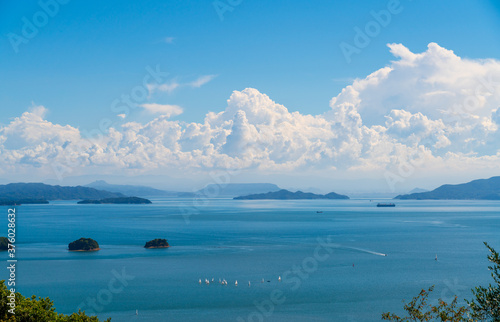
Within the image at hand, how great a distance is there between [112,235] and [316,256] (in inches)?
2252

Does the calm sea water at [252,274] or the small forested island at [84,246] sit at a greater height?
the small forested island at [84,246]

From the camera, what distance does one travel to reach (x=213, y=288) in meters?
54.4

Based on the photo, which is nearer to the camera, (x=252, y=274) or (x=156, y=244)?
(x=252, y=274)

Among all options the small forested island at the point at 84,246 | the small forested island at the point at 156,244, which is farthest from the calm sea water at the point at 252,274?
the small forested island at the point at 84,246

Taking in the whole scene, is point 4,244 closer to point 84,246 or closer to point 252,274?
point 84,246

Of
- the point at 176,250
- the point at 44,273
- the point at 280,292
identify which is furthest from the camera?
the point at 176,250

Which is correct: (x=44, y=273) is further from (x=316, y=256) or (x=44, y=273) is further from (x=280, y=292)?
(x=316, y=256)

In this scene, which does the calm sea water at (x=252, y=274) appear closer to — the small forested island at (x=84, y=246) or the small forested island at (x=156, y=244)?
the small forested island at (x=156, y=244)

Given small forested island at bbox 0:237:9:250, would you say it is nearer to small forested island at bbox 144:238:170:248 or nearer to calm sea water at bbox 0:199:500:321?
calm sea water at bbox 0:199:500:321

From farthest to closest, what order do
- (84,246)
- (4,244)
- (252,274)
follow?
(4,244) < (84,246) < (252,274)

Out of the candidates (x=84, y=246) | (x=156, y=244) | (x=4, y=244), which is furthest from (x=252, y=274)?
(x=4, y=244)

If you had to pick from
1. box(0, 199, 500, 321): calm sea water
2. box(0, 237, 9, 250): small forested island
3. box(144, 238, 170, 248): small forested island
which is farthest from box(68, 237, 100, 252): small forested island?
box(0, 237, 9, 250): small forested island

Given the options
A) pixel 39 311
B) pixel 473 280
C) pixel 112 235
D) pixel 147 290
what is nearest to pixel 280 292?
pixel 147 290

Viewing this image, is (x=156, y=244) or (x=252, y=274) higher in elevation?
(x=156, y=244)
